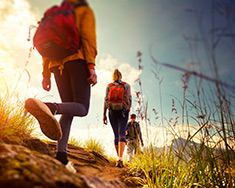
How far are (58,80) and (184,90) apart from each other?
145cm

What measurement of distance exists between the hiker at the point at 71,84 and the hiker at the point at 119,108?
76.0 inches

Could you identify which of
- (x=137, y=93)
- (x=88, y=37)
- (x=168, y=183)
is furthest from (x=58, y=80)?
(x=168, y=183)

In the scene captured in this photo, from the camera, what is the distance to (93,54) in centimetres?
181

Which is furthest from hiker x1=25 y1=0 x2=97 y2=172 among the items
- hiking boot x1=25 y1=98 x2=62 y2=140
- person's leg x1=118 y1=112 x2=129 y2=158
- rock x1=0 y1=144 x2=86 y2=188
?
person's leg x1=118 y1=112 x2=129 y2=158

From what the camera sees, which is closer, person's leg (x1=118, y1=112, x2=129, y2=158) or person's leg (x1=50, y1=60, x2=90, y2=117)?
person's leg (x1=50, y1=60, x2=90, y2=117)

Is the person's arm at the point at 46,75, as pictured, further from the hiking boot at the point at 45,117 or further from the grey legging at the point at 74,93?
the hiking boot at the point at 45,117

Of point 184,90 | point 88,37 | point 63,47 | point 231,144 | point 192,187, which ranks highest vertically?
point 88,37

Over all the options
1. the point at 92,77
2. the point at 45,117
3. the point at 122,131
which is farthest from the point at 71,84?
A: the point at 122,131

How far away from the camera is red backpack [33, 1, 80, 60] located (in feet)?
4.96

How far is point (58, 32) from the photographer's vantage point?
1516 millimetres

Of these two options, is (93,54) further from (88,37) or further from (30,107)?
(30,107)

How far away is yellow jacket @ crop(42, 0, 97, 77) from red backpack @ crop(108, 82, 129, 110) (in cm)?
206

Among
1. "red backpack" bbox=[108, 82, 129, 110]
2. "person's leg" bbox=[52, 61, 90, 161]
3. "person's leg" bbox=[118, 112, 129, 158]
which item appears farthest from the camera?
"red backpack" bbox=[108, 82, 129, 110]

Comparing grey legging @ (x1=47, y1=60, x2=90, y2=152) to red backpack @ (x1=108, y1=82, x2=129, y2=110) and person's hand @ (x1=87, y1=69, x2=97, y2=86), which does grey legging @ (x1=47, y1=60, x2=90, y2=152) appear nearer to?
person's hand @ (x1=87, y1=69, x2=97, y2=86)
